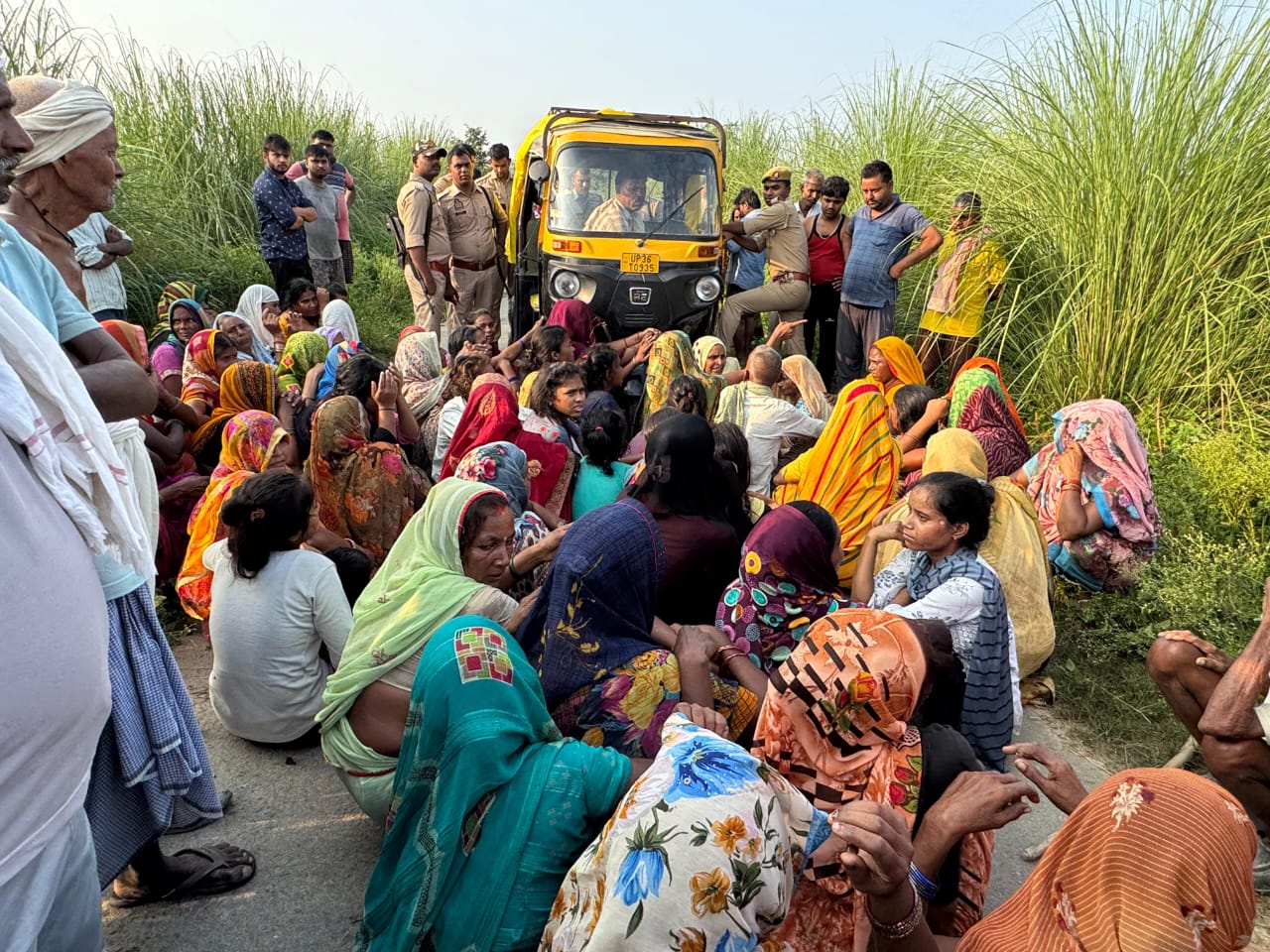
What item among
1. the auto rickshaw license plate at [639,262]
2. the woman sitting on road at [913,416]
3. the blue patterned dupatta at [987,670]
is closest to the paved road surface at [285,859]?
the blue patterned dupatta at [987,670]

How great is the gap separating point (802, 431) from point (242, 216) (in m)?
9.23

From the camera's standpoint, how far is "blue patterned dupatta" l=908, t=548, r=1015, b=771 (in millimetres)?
3166

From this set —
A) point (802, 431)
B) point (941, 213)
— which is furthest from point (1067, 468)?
point (941, 213)

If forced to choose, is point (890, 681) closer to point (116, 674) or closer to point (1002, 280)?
point (116, 674)

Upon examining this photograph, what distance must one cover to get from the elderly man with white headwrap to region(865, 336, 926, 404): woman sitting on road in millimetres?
4930

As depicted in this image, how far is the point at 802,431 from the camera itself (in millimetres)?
5512

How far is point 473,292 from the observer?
10.1m

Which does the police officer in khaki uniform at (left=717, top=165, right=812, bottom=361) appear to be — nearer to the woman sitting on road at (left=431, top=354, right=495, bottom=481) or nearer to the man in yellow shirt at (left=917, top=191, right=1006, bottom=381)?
the man in yellow shirt at (left=917, top=191, right=1006, bottom=381)

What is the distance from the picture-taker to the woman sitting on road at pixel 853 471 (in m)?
4.42

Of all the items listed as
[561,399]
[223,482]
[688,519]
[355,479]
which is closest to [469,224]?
[561,399]

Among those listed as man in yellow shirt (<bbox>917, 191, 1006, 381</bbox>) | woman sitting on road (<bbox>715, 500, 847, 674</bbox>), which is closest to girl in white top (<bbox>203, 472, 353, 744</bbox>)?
woman sitting on road (<bbox>715, 500, 847, 674</bbox>)

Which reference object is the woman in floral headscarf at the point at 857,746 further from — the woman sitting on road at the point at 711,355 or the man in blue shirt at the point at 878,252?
the man in blue shirt at the point at 878,252

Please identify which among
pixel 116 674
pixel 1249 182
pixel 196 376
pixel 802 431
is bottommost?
pixel 802 431

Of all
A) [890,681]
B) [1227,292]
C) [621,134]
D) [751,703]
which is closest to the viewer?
[890,681]
